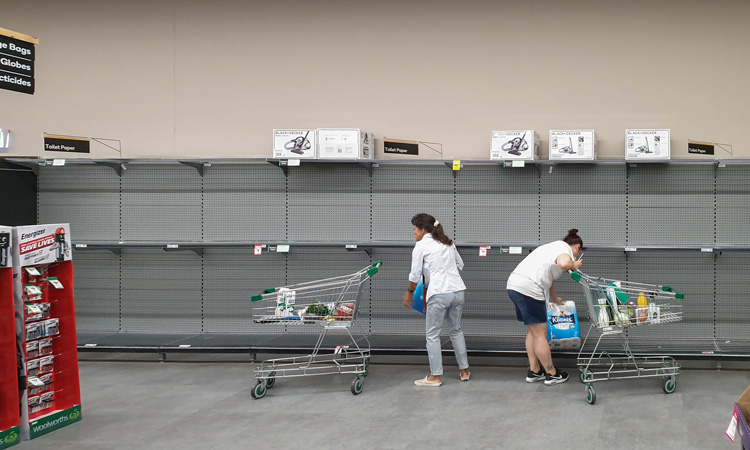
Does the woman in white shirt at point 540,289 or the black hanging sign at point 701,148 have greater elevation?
the black hanging sign at point 701,148

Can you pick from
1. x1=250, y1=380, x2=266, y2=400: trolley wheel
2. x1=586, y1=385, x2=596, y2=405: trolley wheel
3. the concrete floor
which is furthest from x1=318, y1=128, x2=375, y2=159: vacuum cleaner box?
x1=586, y1=385, x2=596, y2=405: trolley wheel

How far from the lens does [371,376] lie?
6.95 meters

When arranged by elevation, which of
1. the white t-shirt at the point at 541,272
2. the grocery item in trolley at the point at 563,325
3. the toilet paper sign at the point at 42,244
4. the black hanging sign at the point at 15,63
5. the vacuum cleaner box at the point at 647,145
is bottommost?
the grocery item in trolley at the point at 563,325

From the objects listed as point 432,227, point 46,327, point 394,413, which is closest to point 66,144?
point 46,327

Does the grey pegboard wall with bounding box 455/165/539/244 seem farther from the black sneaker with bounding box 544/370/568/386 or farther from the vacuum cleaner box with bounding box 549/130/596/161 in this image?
the black sneaker with bounding box 544/370/568/386

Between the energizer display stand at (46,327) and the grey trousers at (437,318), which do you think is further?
the grey trousers at (437,318)

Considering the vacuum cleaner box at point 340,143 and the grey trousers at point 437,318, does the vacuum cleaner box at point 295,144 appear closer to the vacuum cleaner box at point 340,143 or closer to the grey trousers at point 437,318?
the vacuum cleaner box at point 340,143

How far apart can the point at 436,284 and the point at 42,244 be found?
3459 mm

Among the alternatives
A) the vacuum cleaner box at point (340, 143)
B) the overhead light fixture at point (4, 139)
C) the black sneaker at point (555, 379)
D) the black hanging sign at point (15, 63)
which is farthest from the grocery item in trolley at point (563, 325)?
the overhead light fixture at point (4, 139)

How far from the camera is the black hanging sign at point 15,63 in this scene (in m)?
5.11

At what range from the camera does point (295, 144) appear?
24.3ft

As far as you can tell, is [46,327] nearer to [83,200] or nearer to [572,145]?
[83,200]

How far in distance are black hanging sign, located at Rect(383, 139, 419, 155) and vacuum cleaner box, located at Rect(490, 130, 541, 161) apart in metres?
1.00

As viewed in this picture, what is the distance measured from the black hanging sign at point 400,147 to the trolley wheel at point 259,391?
303 cm
